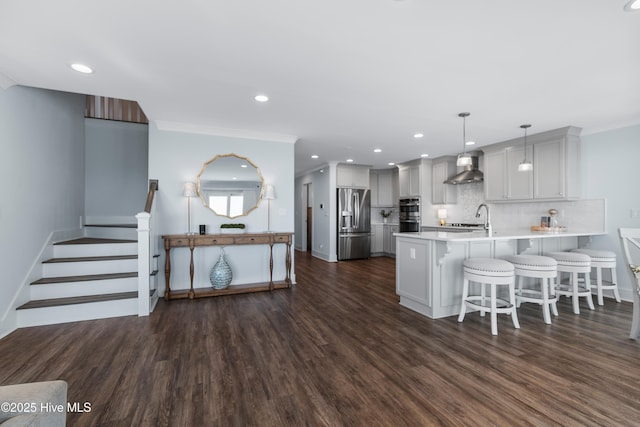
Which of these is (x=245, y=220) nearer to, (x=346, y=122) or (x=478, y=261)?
(x=346, y=122)

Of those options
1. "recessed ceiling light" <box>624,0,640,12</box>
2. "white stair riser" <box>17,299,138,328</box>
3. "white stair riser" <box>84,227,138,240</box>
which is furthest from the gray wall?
"white stair riser" <box>84,227,138,240</box>

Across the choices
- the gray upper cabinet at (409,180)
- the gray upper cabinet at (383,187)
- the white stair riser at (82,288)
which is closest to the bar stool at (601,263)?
the gray upper cabinet at (409,180)

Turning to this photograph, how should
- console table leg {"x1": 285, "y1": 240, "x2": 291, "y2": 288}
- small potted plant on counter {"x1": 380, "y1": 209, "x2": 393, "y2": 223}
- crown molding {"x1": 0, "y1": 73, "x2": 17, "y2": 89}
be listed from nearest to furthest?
crown molding {"x1": 0, "y1": 73, "x2": 17, "y2": 89} < console table leg {"x1": 285, "y1": 240, "x2": 291, "y2": 288} < small potted plant on counter {"x1": 380, "y1": 209, "x2": 393, "y2": 223}

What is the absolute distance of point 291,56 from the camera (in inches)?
95.7

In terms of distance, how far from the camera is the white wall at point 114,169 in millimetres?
5113

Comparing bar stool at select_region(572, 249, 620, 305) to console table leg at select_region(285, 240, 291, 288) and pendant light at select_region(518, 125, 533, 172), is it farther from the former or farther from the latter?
console table leg at select_region(285, 240, 291, 288)

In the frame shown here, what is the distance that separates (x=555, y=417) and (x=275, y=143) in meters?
4.53

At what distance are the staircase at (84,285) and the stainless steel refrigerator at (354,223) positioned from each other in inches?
182

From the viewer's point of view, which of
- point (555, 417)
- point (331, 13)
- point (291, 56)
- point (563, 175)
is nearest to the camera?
point (555, 417)

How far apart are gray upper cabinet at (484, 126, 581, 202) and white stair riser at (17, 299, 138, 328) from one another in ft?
19.9

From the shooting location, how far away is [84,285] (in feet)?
11.4

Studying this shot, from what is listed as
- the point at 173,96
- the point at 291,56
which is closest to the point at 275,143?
the point at 173,96

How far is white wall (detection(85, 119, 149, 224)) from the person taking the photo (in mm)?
5113

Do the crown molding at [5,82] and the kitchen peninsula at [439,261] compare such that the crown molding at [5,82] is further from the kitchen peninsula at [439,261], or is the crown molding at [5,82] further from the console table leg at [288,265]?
the kitchen peninsula at [439,261]
